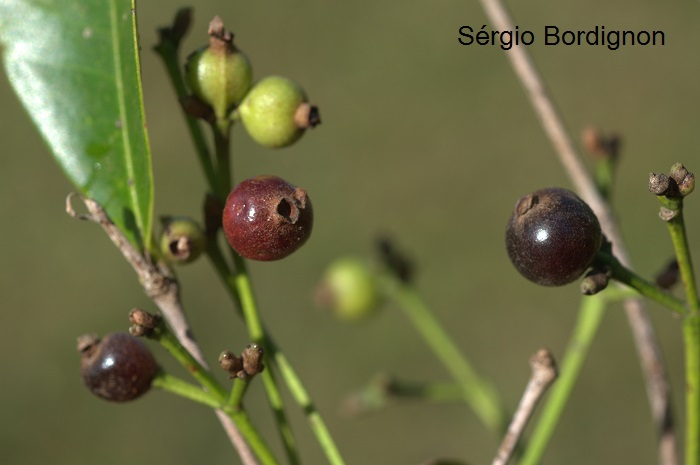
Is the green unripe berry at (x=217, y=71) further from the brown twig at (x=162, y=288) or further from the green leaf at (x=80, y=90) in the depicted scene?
the brown twig at (x=162, y=288)

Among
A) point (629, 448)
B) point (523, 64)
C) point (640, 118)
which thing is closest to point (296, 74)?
point (640, 118)

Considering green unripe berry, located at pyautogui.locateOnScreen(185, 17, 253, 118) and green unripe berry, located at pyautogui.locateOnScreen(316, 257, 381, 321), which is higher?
green unripe berry, located at pyautogui.locateOnScreen(185, 17, 253, 118)

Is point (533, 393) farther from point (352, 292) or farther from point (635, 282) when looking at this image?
point (352, 292)

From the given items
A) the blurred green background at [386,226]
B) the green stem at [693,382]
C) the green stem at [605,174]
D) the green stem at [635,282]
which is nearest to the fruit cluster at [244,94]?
the green stem at [635,282]

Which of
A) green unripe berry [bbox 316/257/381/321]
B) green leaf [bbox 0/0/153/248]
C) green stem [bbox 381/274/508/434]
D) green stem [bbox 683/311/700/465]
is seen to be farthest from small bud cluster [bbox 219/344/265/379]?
green unripe berry [bbox 316/257/381/321]

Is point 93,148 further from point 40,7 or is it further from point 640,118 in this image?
point 640,118

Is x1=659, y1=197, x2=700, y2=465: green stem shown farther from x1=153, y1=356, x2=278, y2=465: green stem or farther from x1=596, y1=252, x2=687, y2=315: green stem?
x1=153, y1=356, x2=278, y2=465: green stem

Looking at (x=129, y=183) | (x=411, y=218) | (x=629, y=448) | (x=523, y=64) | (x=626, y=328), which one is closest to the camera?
(x=129, y=183)
